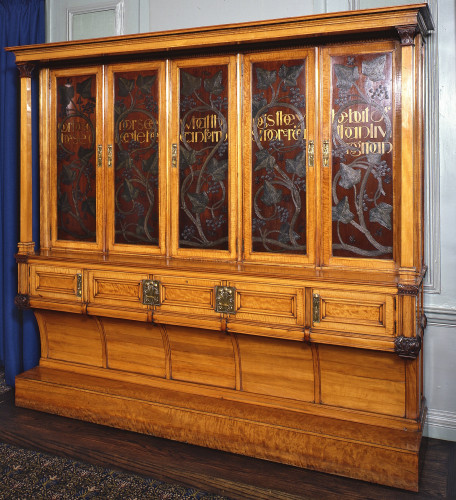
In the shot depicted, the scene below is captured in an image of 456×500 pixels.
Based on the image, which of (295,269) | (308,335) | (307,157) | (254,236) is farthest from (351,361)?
(307,157)

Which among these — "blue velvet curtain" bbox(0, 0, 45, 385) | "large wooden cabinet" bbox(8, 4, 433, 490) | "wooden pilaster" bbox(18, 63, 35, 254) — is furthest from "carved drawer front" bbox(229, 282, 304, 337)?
"blue velvet curtain" bbox(0, 0, 45, 385)

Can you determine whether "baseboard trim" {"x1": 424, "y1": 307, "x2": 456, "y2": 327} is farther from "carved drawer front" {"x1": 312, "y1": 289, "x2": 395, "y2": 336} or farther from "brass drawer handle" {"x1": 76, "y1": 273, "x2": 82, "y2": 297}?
"brass drawer handle" {"x1": 76, "y1": 273, "x2": 82, "y2": 297}

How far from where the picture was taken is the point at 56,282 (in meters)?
3.34

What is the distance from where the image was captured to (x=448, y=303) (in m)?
3.03

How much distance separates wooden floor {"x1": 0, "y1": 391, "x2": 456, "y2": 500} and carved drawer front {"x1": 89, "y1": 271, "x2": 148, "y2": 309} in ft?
2.56

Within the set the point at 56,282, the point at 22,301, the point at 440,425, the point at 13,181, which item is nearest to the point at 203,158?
the point at 56,282

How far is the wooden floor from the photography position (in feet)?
8.36

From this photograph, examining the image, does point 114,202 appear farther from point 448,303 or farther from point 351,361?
point 448,303

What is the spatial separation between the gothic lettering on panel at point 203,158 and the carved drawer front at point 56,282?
717mm

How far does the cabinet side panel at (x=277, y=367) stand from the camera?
292 cm

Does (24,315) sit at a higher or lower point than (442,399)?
higher

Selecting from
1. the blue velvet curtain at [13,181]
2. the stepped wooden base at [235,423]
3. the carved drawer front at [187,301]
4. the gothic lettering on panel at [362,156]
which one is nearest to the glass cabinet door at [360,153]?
the gothic lettering on panel at [362,156]

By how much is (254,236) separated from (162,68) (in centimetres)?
Result: 116

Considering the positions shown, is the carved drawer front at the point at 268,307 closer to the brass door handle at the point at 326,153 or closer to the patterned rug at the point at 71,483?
the brass door handle at the point at 326,153
